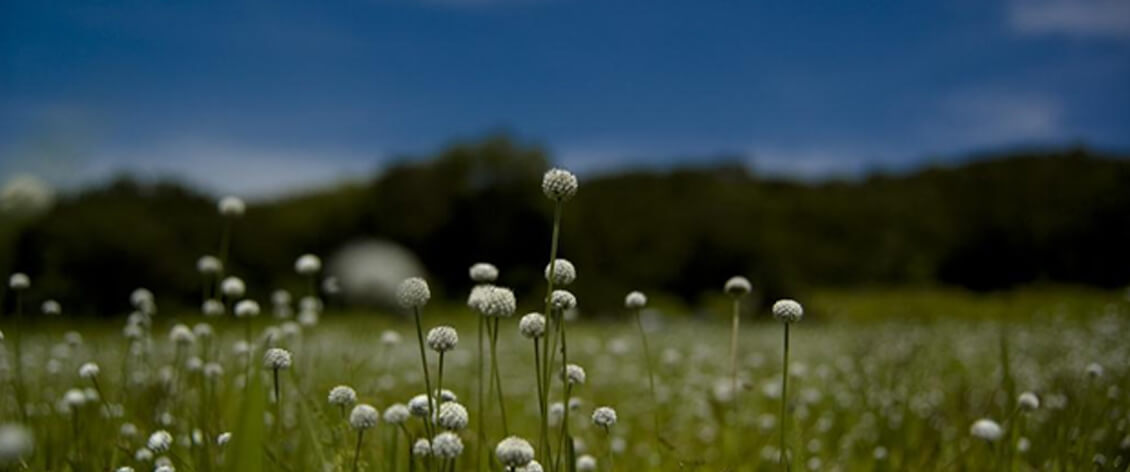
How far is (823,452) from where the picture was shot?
14.4 feet

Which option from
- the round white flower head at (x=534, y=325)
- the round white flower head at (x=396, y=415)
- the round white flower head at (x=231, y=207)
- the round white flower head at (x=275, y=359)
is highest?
the round white flower head at (x=231, y=207)

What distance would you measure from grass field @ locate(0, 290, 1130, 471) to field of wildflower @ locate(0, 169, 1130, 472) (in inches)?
0.9

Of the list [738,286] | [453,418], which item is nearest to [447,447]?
[453,418]

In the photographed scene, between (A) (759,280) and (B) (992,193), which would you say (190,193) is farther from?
(B) (992,193)

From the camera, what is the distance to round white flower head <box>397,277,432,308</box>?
1.76m

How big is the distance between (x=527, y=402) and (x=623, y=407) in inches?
34.2

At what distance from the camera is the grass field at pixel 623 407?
8.47 ft

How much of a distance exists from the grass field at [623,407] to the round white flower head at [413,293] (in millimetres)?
336

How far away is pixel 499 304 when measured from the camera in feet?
5.71

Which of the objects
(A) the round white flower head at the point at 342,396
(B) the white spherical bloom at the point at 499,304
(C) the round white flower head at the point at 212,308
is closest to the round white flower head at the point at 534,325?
(B) the white spherical bloom at the point at 499,304

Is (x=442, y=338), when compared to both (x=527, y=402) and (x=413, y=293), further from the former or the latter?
(x=527, y=402)

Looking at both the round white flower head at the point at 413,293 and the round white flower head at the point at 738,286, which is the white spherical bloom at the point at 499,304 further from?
the round white flower head at the point at 738,286

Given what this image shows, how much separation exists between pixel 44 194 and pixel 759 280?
28015 mm

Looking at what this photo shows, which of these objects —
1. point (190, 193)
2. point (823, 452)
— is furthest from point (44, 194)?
point (190, 193)
